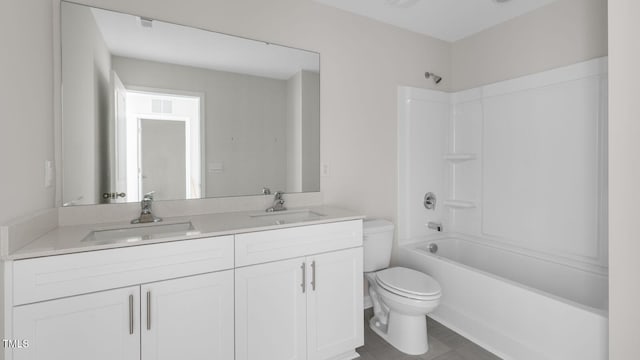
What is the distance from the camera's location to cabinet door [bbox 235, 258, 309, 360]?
1528mm

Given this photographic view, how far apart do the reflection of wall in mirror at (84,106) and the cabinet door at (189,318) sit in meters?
0.76

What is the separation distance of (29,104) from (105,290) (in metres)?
0.86

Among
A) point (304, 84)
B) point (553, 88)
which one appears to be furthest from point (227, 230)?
point (553, 88)

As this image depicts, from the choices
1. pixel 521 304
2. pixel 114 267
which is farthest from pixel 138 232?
pixel 521 304

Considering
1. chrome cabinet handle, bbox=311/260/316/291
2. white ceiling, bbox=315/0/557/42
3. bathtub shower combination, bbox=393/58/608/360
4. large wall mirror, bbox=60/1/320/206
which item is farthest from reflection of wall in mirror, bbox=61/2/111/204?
bathtub shower combination, bbox=393/58/608/360

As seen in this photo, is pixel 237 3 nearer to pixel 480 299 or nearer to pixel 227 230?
pixel 227 230

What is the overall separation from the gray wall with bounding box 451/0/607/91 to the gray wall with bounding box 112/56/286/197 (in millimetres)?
1867

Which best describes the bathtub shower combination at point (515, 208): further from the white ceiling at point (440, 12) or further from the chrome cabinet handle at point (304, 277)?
the chrome cabinet handle at point (304, 277)

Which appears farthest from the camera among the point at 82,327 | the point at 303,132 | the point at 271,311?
the point at 303,132

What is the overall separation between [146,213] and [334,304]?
118 centimetres

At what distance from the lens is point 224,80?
2.04m

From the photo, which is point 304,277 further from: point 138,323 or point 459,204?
point 459,204

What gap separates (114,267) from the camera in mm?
1245

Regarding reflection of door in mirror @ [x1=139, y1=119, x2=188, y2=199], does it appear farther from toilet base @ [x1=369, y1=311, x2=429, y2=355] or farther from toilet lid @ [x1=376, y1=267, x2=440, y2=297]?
toilet base @ [x1=369, y1=311, x2=429, y2=355]
